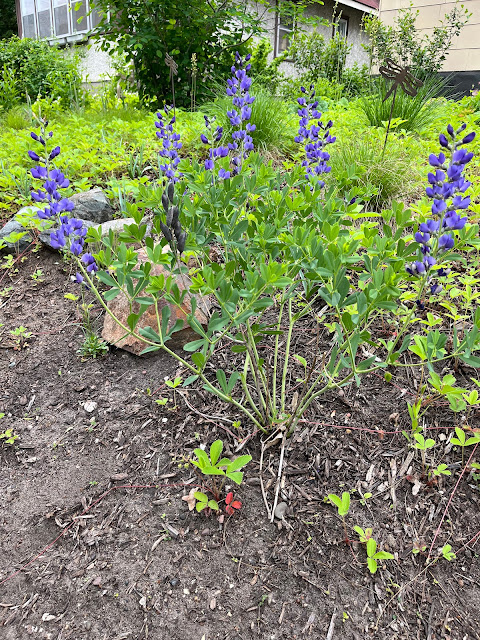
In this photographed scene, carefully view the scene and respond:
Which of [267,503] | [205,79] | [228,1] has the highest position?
Answer: [228,1]

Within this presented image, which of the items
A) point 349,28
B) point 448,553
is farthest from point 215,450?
point 349,28

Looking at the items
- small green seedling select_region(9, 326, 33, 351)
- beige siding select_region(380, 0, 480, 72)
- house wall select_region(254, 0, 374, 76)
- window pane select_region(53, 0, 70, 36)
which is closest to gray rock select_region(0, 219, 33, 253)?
small green seedling select_region(9, 326, 33, 351)

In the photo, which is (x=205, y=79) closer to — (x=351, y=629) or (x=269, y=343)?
(x=269, y=343)

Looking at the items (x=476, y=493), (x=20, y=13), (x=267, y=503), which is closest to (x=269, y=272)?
(x=267, y=503)

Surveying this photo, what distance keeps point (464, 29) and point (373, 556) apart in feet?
42.0

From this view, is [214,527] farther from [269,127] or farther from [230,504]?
[269,127]

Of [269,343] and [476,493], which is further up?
[269,343]

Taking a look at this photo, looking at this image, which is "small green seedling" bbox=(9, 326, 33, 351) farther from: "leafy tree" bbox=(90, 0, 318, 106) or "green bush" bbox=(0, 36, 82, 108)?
"green bush" bbox=(0, 36, 82, 108)

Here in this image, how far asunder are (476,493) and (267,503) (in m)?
0.85

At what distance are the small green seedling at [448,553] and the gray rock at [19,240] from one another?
3341mm

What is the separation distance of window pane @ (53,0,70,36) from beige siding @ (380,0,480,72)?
917 centimetres

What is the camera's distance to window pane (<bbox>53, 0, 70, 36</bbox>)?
1370 cm

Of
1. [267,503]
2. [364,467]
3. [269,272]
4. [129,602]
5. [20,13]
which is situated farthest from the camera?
[20,13]

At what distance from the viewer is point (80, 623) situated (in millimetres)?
1534
